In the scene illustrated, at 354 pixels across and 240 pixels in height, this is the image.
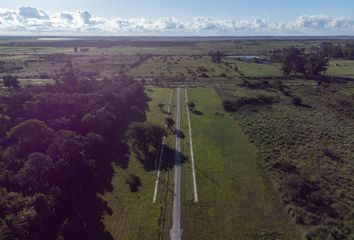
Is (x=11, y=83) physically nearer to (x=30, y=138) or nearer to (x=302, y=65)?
(x=30, y=138)

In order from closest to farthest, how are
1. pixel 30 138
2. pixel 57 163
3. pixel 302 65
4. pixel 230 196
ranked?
pixel 57 163 < pixel 230 196 < pixel 30 138 < pixel 302 65

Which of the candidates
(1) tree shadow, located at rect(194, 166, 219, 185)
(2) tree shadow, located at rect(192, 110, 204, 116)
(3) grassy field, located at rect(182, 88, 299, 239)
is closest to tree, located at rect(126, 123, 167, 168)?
(3) grassy field, located at rect(182, 88, 299, 239)

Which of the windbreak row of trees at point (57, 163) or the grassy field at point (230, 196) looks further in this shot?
the grassy field at point (230, 196)

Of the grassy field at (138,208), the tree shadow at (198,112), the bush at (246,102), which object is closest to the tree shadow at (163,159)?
the grassy field at (138,208)

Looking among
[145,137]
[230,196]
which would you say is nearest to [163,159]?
[145,137]

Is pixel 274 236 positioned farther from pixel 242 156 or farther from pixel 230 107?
pixel 230 107

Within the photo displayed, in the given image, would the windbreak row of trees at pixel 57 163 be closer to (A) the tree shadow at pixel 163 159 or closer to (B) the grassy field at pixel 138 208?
(B) the grassy field at pixel 138 208
